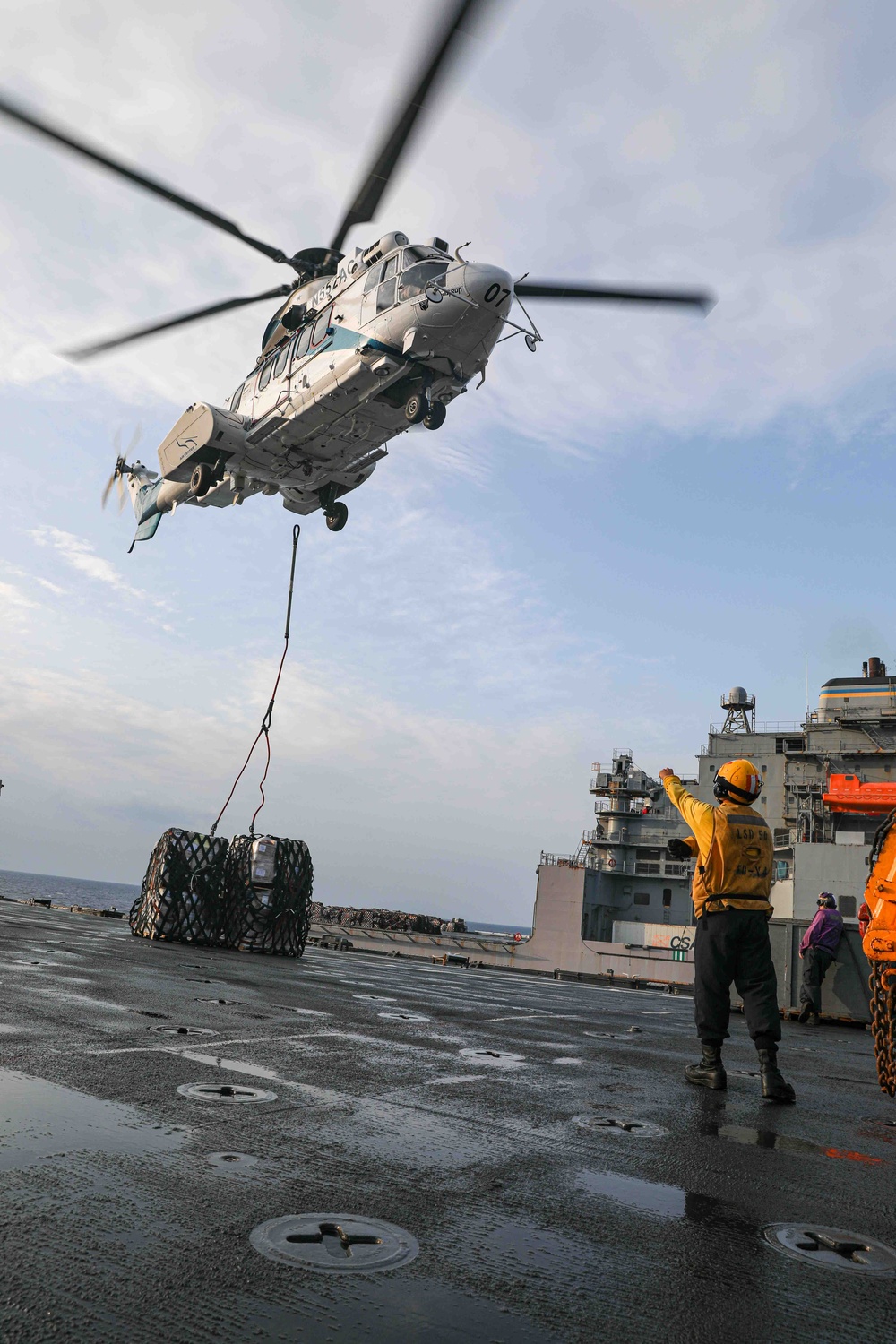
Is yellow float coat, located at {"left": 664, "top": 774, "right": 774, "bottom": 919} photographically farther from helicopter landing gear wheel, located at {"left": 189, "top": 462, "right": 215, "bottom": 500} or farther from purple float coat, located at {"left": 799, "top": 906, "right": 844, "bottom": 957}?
helicopter landing gear wheel, located at {"left": 189, "top": 462, "right": 215, "bottom": 500}

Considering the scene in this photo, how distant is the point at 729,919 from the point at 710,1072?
968 mm

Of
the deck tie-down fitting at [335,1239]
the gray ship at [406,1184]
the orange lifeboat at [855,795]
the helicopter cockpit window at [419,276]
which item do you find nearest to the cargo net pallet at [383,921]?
the orange lifeboat at [855,795]

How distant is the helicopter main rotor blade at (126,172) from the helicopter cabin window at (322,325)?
73.1 inches

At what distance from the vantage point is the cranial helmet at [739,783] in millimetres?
5941

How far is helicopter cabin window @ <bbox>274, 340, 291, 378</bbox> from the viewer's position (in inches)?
716

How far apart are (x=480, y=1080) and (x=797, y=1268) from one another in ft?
8.93

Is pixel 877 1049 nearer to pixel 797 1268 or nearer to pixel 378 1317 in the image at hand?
pixel 797 1268

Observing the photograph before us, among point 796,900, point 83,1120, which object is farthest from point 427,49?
point 796,900

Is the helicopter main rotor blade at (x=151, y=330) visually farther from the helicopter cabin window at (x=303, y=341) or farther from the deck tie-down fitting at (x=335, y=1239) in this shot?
the deck tie-down fitting at (x=335, y=1239)

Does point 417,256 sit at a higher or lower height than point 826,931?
higher

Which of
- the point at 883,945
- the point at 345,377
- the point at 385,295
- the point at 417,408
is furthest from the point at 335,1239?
the point at 385,295

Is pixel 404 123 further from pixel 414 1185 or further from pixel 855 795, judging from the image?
pixel 855 795

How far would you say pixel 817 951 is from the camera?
1238 centimetres

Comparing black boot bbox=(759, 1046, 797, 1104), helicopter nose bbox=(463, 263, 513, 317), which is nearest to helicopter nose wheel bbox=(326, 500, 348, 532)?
helicopter nose bbox=(463, 263, 513, 317)
